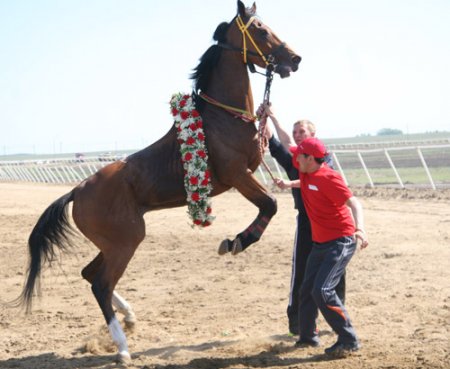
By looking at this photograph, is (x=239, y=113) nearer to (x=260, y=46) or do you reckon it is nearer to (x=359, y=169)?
(x=260, y=46)

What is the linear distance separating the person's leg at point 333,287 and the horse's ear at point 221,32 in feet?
7.63

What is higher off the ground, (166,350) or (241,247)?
(241,247)

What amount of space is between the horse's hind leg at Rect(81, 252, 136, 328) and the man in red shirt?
6.83ft

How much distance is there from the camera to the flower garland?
21.3 feet

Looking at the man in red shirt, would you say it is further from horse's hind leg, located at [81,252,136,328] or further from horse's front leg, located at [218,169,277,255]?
horse's hind leg, located at [81,252,136,328]

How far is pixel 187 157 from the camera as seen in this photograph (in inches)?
255

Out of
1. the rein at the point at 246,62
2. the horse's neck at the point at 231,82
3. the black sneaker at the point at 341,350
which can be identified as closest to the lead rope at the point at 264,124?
the rein at the point at 246,62

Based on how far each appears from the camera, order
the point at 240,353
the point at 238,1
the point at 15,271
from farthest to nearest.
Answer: the point at 15,271 < the point at 238,1 < the point at 240,353

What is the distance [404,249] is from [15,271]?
583 centimetres

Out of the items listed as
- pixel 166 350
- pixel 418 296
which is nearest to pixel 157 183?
pixel 166 350

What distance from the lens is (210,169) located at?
6625mm

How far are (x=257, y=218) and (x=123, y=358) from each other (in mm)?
1731

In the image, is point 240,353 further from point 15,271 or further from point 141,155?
point 15,271

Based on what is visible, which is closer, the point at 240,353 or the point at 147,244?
the point at 240,353
